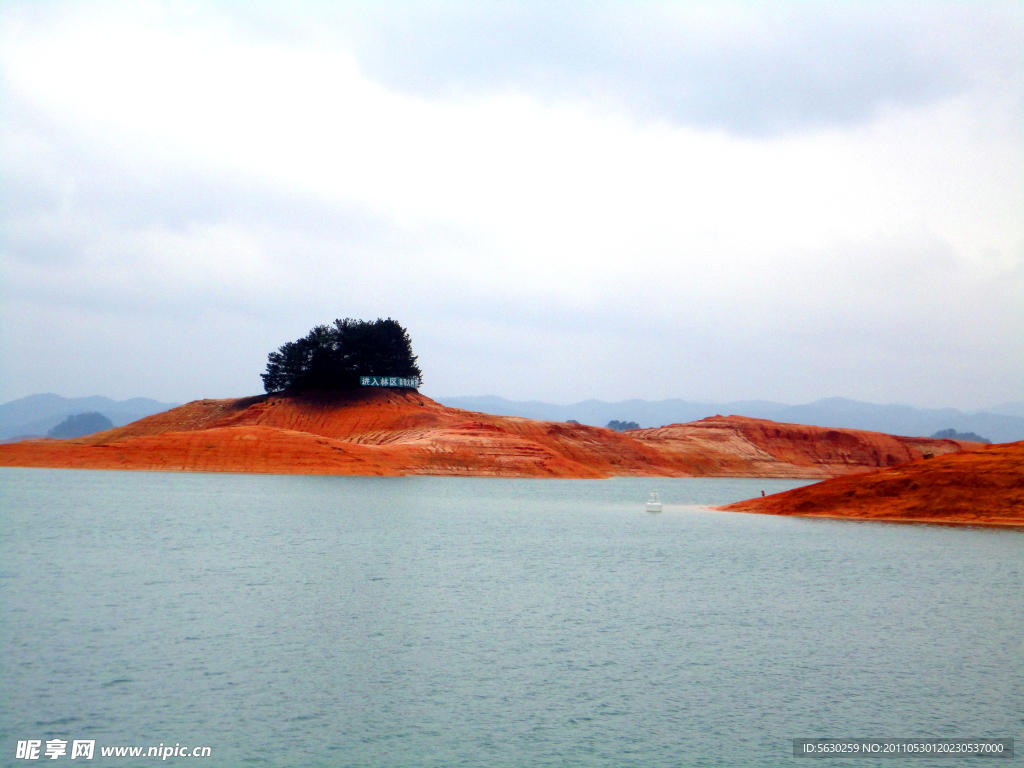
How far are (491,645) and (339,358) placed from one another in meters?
134

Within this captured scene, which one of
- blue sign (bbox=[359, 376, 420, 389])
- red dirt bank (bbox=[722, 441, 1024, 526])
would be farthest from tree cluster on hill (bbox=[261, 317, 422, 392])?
red dirt bank (bbox=[722, 441, 1024, 526])

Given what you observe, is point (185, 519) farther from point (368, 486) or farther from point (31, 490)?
point (368, 486)

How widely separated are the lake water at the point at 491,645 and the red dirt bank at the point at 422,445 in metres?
64.3

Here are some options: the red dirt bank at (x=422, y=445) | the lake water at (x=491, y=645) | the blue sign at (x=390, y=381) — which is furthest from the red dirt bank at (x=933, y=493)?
the blue sign at (x=390, y=381)

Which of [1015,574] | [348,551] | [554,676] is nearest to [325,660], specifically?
[554,676]

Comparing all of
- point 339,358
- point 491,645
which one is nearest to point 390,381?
point 339,358

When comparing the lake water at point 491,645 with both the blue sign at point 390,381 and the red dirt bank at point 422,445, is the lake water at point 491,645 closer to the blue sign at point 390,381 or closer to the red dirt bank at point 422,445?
the red dirt bank at point 422,445

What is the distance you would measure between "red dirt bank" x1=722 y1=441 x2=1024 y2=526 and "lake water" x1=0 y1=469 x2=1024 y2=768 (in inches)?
597

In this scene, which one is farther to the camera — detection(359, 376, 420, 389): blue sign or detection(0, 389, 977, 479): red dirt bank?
detection(359, 376, 420, 389): blue sign

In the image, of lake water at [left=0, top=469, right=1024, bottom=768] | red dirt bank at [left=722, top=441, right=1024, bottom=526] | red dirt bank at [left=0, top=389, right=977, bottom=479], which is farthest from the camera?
red dirt bank at [left=0, top=389, right=977, bottom=479]

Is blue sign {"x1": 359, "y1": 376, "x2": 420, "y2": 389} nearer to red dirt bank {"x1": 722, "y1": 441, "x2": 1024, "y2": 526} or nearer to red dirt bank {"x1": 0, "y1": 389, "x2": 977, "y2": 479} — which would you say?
red dirt bank {"x1": 0, "y1": 389, "x2": 977, "y2": 479}

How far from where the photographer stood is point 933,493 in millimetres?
63875

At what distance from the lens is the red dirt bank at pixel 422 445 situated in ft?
369

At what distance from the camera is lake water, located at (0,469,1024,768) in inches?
675
